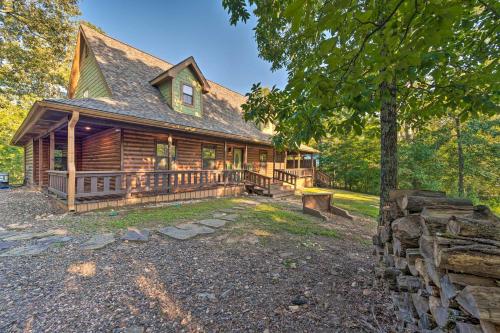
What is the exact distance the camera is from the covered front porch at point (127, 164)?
22.4 feet

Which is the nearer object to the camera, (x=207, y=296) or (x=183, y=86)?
(x=207, y=296)

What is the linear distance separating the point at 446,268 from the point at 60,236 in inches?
236

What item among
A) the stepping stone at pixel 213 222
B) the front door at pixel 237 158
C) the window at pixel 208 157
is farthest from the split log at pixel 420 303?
the front door at pixel 237 158

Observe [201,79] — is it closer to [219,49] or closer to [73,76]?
[219,49]

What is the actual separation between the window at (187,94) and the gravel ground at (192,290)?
8646 millimetres

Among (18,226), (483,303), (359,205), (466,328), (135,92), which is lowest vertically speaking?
(359,205)

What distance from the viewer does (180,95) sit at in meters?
10.9

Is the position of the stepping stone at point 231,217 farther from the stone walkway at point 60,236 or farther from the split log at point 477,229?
the split log at point 477,229

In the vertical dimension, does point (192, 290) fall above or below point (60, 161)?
below

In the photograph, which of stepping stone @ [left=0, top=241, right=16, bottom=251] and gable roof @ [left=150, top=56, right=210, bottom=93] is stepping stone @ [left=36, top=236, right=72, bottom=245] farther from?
gable roof @ [left=150, top=56, right=210, bottom=93]

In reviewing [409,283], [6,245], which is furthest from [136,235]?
[409,283]

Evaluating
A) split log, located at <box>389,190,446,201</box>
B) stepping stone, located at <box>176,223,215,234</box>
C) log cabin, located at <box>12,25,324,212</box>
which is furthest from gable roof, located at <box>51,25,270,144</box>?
split log, located at <box>389,190,446,201</box>

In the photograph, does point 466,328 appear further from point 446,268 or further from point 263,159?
point 263,159

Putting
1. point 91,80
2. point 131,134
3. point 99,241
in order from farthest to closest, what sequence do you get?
point 91,80
point 131,134
point 99,241
